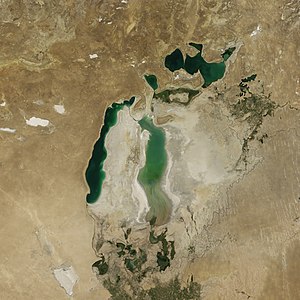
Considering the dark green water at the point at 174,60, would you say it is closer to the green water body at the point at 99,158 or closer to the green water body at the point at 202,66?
the green water body at the point at 202,66

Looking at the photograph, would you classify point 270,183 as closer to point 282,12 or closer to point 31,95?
point 282,12

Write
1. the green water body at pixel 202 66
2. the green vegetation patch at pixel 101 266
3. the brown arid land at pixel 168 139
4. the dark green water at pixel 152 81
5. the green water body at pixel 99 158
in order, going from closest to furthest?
1. the brown arid land at pixel 168 139
2. the green vegetation patch at pixel 101 266
3. the green water body at pixel 99 158
4. the dark green water at pixel 152 81
5. the green water body at pixel 202 66

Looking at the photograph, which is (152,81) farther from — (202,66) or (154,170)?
(154,170)

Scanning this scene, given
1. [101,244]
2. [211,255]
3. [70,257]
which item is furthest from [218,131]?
[70,257]

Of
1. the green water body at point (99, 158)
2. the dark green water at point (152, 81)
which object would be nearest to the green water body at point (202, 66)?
the dark green water at point (152, 81)

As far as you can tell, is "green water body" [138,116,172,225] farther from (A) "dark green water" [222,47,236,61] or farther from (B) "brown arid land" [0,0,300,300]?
(A) "dark green water" [222,47,236,61]

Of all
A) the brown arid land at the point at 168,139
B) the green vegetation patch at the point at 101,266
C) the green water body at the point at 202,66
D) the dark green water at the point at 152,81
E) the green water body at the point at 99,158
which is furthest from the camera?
the green water body at the point at 202,66

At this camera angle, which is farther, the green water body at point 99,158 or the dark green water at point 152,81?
the dark green water at point 152,81
